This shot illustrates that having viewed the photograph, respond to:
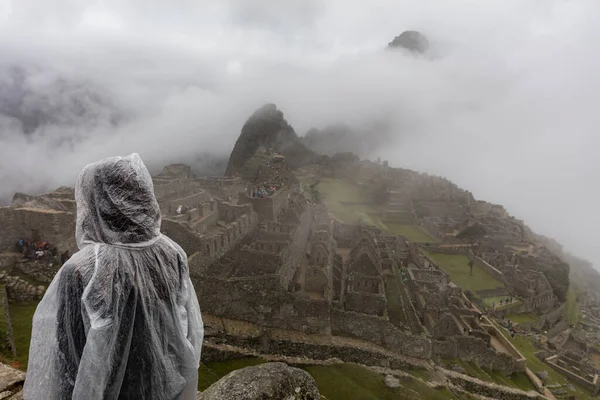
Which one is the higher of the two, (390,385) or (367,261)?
(367,261)

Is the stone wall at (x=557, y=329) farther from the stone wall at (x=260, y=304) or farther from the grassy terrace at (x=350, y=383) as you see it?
the stone wall at (x=260, y=304)

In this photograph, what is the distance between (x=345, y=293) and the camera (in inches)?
953

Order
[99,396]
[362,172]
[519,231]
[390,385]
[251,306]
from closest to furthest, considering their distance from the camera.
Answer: [99,396]
[390,385]
[251,306]
[519,231]
[362,172]

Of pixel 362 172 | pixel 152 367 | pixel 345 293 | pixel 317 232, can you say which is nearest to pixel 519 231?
pixel 362 172

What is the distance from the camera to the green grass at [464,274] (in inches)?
1700

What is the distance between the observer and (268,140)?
76.0m

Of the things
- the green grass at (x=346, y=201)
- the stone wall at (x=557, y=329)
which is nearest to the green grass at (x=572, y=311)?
the stone wall at (x=557, y=329)

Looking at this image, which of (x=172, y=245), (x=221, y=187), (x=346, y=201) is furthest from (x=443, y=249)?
(x=172, y=245)

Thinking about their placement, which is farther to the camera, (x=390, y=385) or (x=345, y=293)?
(x=345, y=293)

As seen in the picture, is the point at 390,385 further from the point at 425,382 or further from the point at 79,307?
the point at 79,307

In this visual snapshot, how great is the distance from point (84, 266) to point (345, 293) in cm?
2244

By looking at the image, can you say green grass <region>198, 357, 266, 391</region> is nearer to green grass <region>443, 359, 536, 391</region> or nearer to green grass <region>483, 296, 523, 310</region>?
green grass <region>443, 359, 536, 391</region>

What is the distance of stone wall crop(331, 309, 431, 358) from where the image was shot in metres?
20.4

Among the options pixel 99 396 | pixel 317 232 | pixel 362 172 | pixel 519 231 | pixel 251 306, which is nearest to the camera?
pixel 99 396
